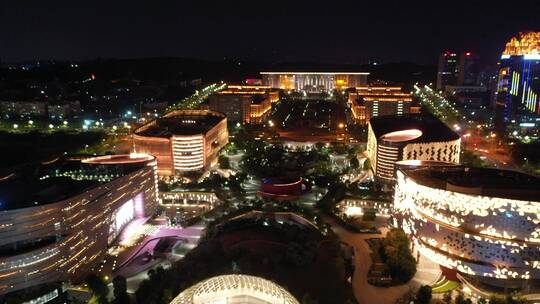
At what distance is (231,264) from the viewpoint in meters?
23.0

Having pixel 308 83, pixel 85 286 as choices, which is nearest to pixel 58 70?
pixel 308 83

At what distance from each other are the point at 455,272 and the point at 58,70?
114607 millimetres

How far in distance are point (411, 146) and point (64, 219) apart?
27.3m

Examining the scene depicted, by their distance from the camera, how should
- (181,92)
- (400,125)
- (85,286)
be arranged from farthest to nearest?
1. (181,92)
2. (400,125)
3. (85,286)

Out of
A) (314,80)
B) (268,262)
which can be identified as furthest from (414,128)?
(314,80)

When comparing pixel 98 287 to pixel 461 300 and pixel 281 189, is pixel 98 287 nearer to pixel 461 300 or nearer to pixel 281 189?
pixel 461 300

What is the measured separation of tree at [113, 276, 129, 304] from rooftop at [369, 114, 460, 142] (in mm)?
26132

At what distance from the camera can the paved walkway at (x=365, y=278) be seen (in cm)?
2166

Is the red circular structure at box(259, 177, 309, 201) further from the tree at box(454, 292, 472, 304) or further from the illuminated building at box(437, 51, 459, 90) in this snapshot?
the illuminated building at box(437, 51, 459, 90)

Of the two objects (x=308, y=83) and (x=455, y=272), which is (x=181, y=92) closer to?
(x=308, y=83)

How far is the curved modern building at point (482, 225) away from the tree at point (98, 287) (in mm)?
16416

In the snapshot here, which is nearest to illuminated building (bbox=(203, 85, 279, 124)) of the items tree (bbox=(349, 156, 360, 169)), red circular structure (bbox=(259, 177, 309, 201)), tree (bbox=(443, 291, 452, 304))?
tree (bbox=(349, 156, 360, 169))

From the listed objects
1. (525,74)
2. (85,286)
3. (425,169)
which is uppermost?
(525,74)

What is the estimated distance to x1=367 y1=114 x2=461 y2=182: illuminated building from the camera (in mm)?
37500
